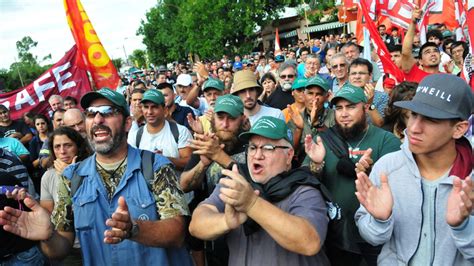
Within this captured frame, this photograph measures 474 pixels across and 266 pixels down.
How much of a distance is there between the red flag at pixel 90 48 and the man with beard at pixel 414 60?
4710mm

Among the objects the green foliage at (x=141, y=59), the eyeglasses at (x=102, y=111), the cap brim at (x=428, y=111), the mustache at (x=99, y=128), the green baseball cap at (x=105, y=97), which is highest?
the green foliage at (x=141, y=59)

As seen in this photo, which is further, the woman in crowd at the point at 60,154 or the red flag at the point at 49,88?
the red flag at the point at 49,88

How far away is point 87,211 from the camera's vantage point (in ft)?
8.45

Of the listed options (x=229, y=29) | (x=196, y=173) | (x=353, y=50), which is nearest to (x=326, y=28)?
(x=229, y=29)

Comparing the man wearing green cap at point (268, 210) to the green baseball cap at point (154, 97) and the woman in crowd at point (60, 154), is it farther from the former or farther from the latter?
the green baseball cap at point (154, 97)

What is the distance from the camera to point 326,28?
138ft

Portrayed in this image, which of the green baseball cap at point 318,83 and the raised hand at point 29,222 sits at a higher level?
the green baseball cap at point 318,83

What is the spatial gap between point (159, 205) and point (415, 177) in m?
1.52

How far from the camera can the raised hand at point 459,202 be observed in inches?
73.2

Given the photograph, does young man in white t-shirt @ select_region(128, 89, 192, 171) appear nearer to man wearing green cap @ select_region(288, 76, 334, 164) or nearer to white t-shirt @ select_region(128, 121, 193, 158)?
white t-shirt @ select_region(128, 121, 193, 158)

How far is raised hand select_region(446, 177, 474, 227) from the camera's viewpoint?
1.86m

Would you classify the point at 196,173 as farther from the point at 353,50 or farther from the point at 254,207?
Result: the point at 353,50

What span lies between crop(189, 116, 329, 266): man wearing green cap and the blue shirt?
16.7 inches

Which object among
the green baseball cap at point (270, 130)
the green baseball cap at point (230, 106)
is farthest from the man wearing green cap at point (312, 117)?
the green baseball cap at point (270, 130)
